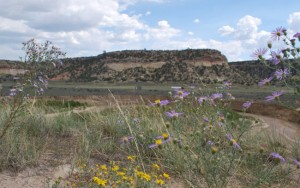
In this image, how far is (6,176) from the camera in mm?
5258

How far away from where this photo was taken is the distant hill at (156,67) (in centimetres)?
5769

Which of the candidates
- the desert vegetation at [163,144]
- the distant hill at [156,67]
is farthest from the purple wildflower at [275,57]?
the distant hill at [156,67]

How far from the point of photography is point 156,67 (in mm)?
61375

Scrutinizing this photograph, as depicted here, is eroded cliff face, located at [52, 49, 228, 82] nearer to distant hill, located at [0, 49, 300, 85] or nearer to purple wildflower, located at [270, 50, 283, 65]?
distant hill, located at [0, 49, 300, 85]

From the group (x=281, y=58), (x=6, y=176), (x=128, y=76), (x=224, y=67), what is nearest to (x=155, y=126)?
(x=6, y=176)

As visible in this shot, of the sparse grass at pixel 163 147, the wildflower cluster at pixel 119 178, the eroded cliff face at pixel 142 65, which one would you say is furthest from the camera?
the eroded cliff face at pixel 142 65

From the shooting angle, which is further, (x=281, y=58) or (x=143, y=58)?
(x=143, y=58)

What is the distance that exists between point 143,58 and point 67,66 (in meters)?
12.1

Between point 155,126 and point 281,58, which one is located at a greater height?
point 281,58

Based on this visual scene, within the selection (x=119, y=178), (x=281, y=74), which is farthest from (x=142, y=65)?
(x=281, y=74)

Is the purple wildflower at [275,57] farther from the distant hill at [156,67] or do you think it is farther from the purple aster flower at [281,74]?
the distant hill at [156,67]

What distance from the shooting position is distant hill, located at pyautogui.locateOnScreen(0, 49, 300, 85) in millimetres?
57688

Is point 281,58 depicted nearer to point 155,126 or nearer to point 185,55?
point 155,126

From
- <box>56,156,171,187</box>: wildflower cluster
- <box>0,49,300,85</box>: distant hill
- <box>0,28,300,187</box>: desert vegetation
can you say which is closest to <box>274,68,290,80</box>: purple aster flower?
<box>0,28,300,187</box>: desert vegetation
